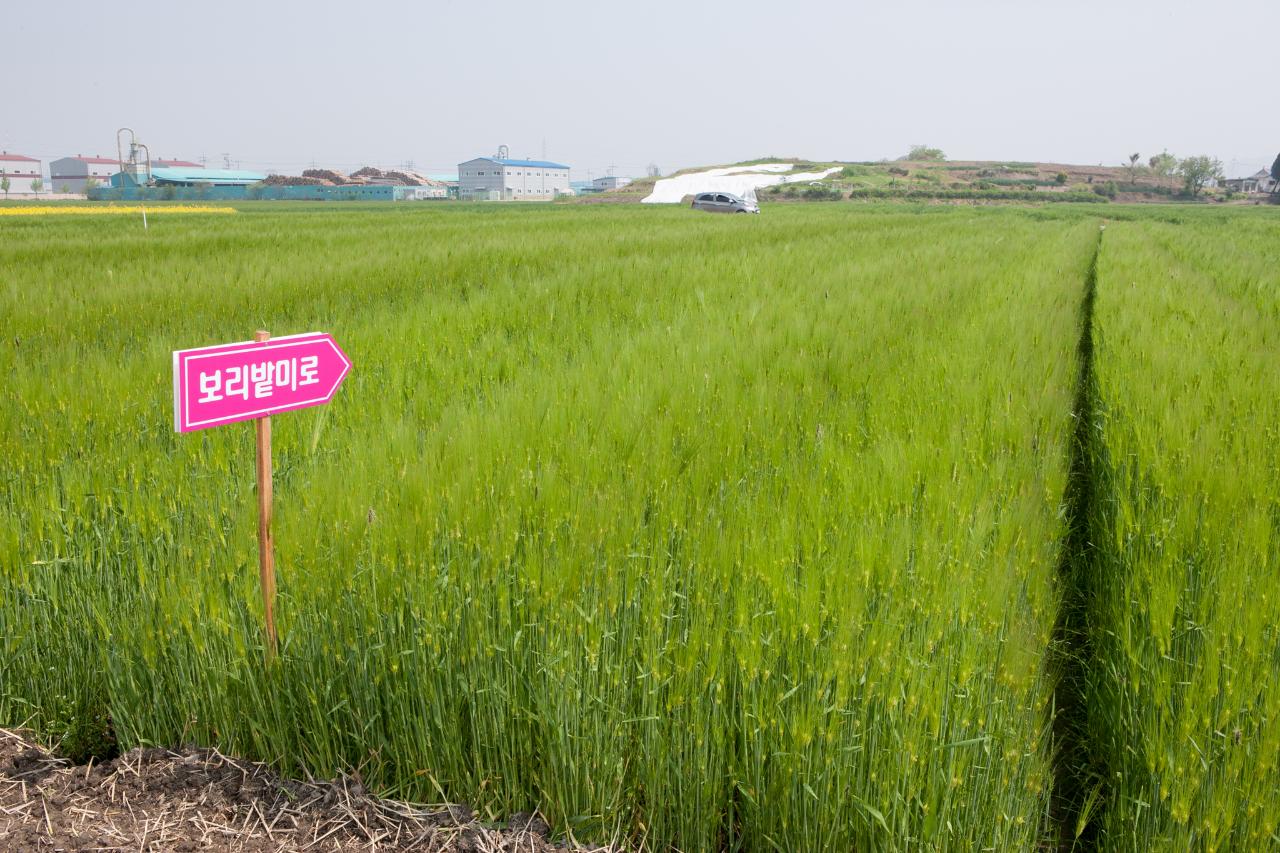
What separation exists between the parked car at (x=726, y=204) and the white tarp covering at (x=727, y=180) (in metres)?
25.7

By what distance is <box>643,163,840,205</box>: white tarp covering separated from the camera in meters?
59.5

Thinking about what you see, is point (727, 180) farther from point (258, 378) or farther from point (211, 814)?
point (211, 814)

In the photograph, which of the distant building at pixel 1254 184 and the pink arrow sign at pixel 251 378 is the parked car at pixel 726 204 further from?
the distant building at pixel 1254 184

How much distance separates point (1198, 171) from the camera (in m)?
80.1

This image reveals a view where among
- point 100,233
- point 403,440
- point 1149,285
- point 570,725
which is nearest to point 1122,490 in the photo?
point 570,725

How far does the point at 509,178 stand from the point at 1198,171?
66.0 meters

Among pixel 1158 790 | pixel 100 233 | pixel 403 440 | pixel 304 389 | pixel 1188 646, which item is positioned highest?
pixel 100 233

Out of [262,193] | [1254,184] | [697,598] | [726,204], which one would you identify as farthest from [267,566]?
[1254,184]

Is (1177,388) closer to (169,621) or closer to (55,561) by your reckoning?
(169,621)

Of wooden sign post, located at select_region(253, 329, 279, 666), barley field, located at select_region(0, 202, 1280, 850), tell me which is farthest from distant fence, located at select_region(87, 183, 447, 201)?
wooden sign post, located at select_region(253, 329, 279, 666)

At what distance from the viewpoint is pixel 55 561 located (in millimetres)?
2121

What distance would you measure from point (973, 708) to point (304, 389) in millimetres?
1620

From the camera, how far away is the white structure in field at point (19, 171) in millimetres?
91250

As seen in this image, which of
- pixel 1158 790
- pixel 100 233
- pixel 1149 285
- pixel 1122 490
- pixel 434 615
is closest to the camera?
pixel 1158 790
